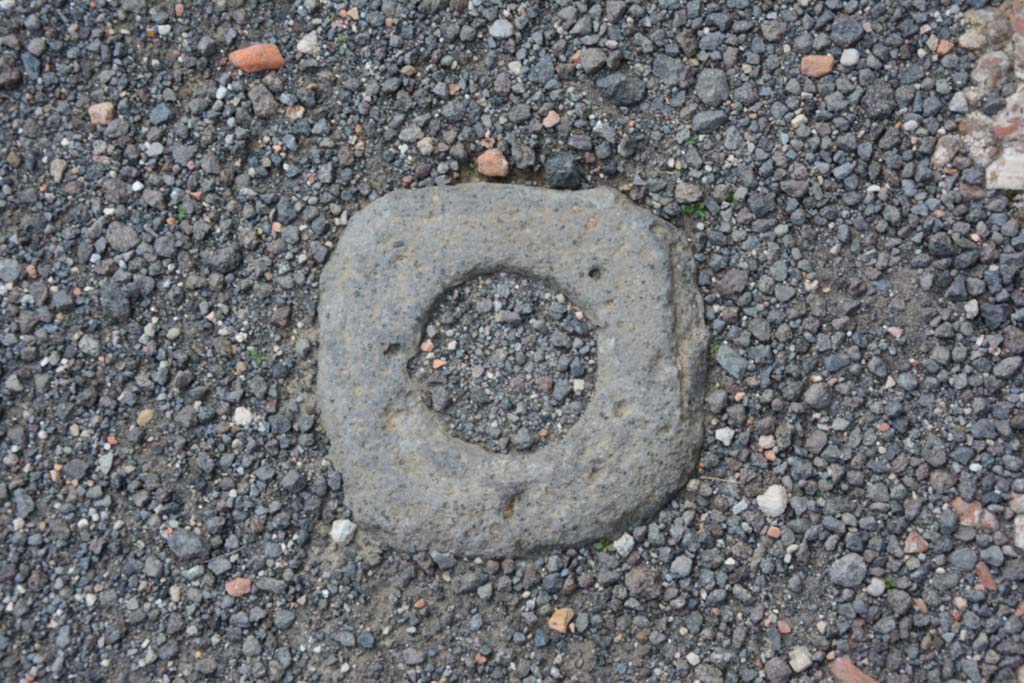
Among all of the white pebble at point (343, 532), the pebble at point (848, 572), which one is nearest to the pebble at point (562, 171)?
the white pebble at point (343, 532)

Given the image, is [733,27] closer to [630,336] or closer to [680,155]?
[680,155]

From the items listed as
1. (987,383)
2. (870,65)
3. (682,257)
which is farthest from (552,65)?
(987,383)

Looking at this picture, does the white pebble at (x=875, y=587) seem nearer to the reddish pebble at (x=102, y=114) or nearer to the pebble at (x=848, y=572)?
the pebble at (x=848, y=572)

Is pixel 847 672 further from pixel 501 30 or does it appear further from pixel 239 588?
pixel 501 30

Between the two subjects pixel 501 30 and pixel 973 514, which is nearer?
pixel 973 514

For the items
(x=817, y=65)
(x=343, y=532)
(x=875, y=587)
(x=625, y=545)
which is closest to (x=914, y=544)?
(x=875, y=587)
